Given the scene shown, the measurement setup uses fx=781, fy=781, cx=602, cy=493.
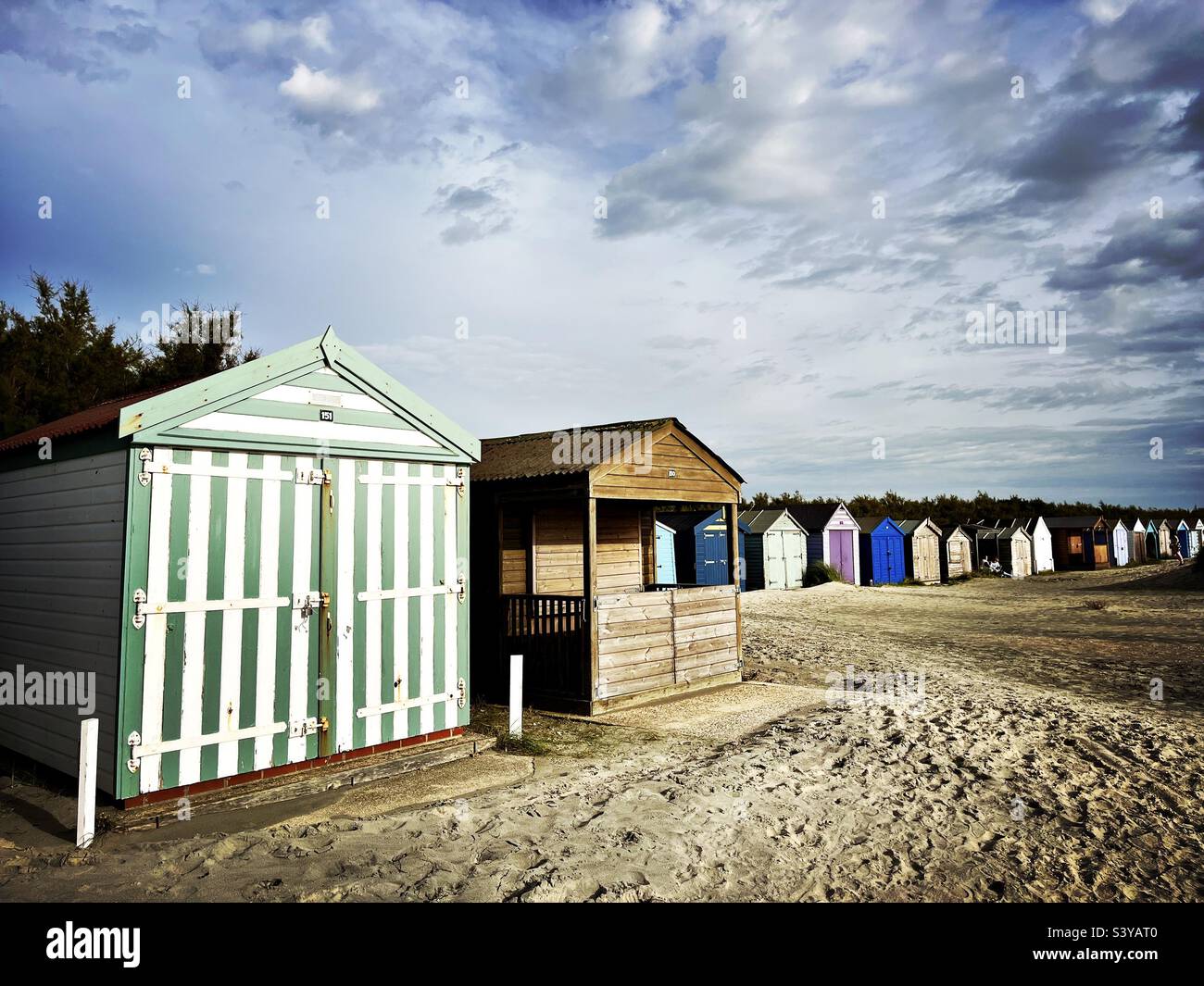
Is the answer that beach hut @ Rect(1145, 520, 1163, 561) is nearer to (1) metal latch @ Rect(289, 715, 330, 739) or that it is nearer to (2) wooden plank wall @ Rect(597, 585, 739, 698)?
(2) wooden plank wall @ Rect(597, 585, 739, 698)

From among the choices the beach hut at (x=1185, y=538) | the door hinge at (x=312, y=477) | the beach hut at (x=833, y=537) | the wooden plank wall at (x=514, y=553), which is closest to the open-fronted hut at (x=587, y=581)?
the wooden plank wall at (x=514, y=553)

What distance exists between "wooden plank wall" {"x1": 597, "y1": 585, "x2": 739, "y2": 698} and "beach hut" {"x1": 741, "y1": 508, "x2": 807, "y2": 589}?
74.8 ft

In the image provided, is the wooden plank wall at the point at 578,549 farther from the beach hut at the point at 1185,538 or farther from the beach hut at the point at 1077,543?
the beach hut at the point at 1185,538

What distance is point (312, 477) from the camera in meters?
7.02

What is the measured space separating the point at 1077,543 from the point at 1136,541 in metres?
11.9

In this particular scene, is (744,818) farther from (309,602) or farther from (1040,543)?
(1040,543)

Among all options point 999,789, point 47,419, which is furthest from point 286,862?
point 47,419

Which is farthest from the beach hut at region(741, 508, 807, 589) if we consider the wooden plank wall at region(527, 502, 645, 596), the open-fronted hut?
the open-fronted hut

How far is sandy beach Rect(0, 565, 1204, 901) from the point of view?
184 inches

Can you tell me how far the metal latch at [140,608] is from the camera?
5.89m

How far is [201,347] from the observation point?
1964 cm
